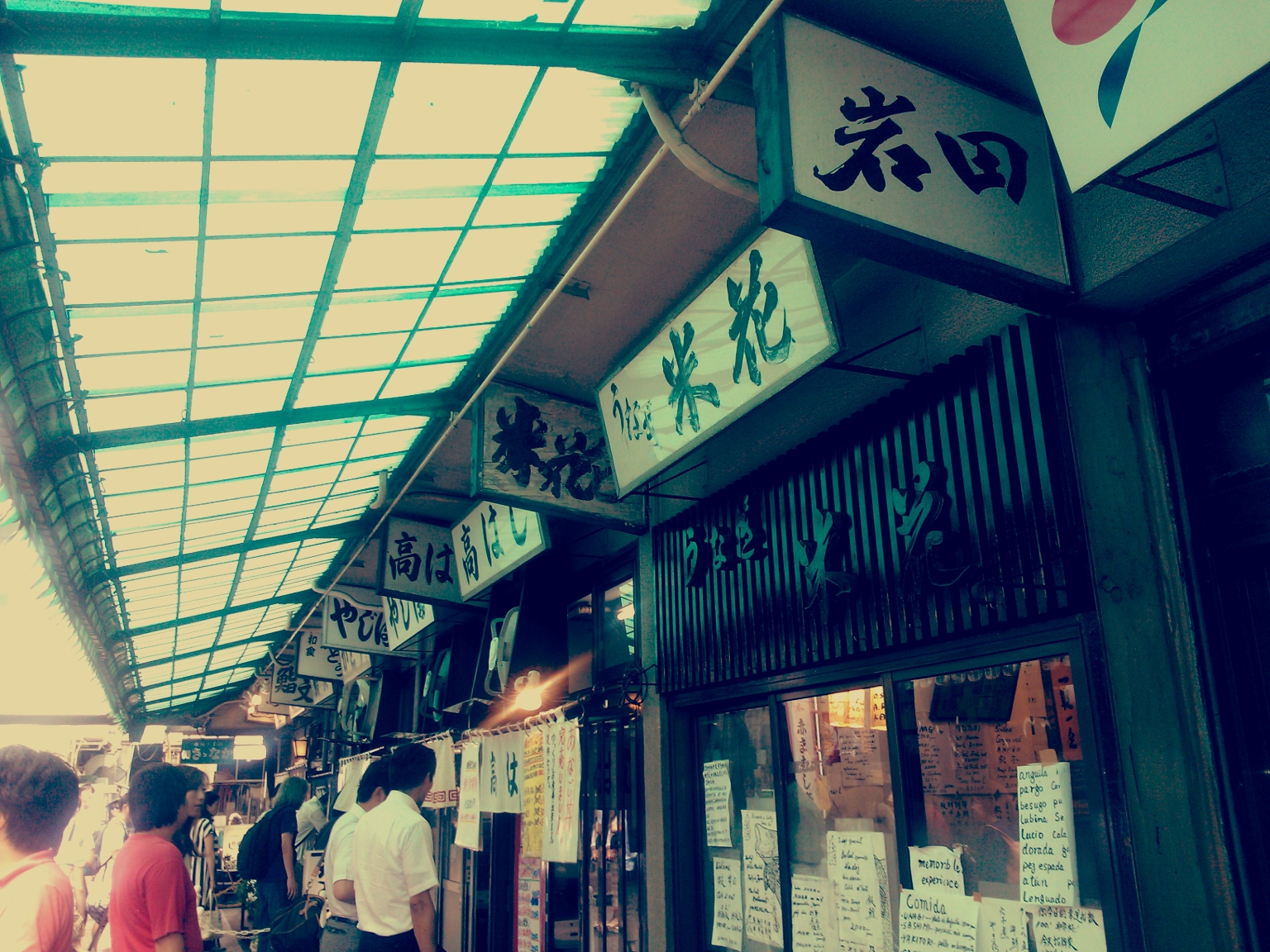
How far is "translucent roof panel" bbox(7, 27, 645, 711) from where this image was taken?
156 inches

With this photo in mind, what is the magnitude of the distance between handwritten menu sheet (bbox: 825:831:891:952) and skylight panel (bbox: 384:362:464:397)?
201 inches

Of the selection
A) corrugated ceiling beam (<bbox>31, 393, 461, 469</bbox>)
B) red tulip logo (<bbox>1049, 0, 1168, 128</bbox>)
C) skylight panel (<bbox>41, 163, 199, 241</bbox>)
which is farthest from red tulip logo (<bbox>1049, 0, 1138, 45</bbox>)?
corrugated ceiling beam (<bbox>31, 393, 461, 469</bbox>)

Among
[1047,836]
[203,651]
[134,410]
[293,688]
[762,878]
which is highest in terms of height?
[134,410]

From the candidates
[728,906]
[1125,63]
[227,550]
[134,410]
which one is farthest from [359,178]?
[227,550]

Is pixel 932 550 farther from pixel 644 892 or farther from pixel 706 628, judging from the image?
pixel 644 892

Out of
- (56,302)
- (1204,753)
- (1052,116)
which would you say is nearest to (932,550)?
(1204,753)

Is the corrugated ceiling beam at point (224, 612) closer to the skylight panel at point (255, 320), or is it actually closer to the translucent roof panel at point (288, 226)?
the translucent roof panel at point (288, 226)

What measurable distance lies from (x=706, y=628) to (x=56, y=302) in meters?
4.75

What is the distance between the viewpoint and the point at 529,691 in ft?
28.3

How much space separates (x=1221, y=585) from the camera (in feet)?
10.9

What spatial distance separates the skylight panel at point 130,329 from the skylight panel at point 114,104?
1509 mm

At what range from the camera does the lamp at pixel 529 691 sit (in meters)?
8.62

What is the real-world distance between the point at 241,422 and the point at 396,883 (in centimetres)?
414

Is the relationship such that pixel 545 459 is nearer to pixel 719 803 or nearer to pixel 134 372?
pixel 719 803
